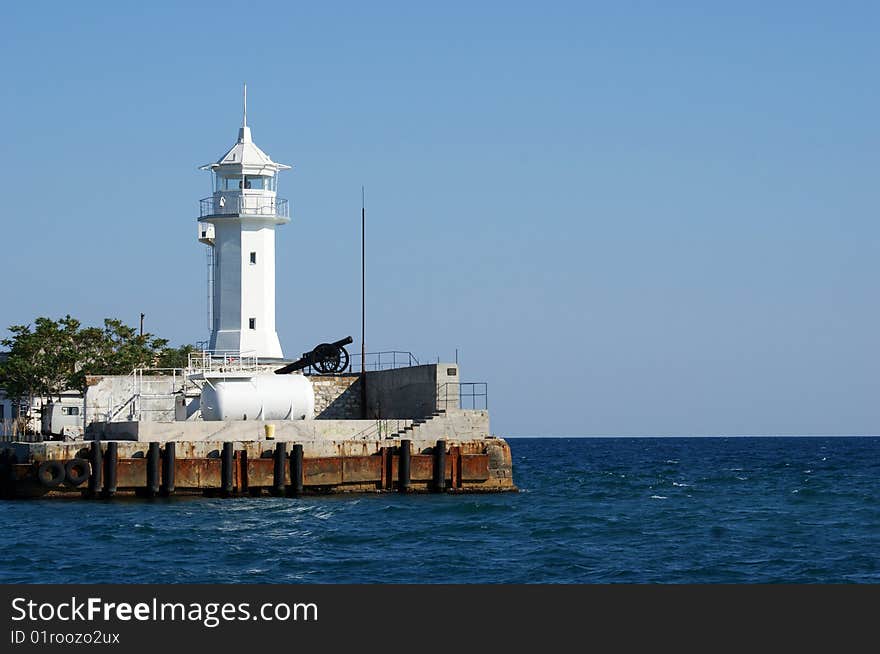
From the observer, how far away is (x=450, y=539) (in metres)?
35.1

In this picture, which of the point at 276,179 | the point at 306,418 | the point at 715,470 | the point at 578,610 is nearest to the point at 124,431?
the point at 306,418

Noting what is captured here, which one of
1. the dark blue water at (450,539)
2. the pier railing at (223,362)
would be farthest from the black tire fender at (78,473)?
the pier railing at (223,362)

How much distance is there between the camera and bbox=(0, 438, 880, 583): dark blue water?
2958cm

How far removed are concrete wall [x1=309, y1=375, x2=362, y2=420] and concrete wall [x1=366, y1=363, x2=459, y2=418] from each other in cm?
56

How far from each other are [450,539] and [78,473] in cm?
1330

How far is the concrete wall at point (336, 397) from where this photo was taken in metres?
53.2

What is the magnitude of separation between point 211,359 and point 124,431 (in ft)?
33.5

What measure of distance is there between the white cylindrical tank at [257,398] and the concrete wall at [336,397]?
4096mm

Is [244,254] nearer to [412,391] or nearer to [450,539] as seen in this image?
[412,391]

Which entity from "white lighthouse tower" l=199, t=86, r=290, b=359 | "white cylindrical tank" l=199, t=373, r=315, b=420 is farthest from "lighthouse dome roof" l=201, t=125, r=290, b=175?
"white cylindrical tank" l=199, t=373, r=315, b=420

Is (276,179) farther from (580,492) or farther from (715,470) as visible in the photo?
(715,470)

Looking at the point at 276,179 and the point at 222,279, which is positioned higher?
the point at 276,179

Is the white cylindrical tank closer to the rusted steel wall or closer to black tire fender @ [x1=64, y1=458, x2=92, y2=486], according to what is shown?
the rusted steel wall

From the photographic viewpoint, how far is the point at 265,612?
2039 cm
